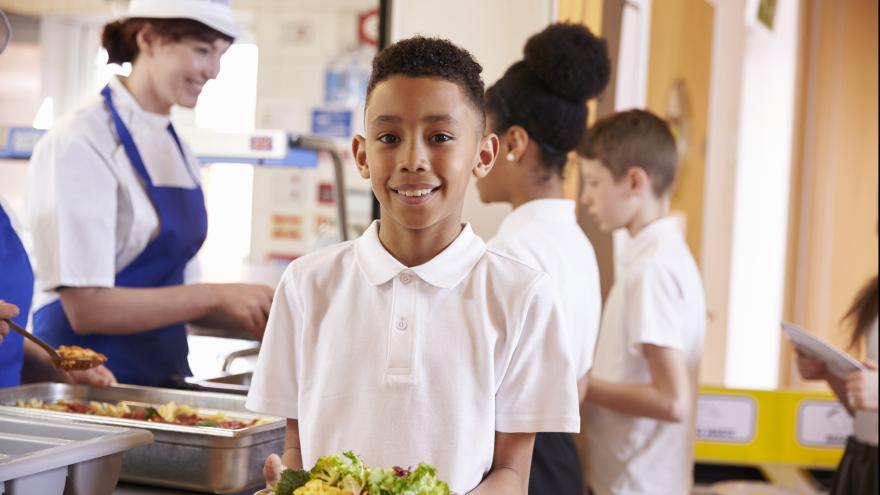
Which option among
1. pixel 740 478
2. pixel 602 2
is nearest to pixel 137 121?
pixel 602 2

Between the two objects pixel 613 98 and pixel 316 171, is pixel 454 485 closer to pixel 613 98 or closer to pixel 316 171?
pixel 613 98

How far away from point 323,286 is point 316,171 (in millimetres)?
4893

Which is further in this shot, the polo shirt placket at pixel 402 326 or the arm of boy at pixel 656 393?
the arm of boy at pixel 656 393

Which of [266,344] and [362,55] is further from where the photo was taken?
[362,55]

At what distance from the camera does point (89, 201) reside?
74.2 inches

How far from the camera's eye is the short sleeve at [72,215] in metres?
1.85

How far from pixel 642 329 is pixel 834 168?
3.43 m

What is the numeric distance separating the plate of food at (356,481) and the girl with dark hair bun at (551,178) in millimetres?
833

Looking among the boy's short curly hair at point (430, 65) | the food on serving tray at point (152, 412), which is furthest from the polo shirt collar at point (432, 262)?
the food on serving tray at point (152, 412)

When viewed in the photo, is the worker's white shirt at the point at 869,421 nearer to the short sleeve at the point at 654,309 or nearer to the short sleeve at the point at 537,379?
the short sleeve at the point at 654,309

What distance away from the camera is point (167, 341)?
6.87 feet

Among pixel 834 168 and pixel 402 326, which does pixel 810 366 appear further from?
pixel 834 168

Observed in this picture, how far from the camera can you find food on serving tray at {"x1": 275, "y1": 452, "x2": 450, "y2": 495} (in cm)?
95

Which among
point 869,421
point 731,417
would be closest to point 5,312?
point 869,421
